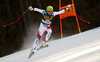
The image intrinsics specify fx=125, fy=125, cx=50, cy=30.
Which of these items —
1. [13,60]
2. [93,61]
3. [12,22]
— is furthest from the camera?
[12,22]

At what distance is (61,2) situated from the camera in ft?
13.5

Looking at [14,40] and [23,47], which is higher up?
[14,40]

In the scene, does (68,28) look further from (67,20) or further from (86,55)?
(86,55)

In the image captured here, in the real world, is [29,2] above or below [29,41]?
above

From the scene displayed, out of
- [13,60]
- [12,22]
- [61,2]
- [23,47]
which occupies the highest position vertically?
[61,2]

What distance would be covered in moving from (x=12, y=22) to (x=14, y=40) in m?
0.58

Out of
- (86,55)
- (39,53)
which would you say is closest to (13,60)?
(39,53)

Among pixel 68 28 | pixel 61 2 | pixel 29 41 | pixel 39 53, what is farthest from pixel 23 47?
pixel 61 2

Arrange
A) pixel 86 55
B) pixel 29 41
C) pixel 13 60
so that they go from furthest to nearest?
pixel 29 41
pixel 13 60
pixel 86 55

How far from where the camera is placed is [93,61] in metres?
2.10

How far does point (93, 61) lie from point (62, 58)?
59cm

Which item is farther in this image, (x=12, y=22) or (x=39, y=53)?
(x=12, y=22)

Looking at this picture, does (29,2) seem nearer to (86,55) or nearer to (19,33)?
(19,33)

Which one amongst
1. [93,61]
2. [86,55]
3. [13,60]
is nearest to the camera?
[93,61]
